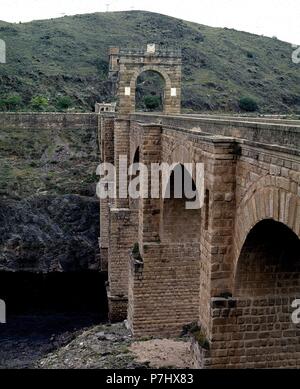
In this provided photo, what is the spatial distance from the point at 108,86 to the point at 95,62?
8.63 meters

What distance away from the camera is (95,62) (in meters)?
78.6

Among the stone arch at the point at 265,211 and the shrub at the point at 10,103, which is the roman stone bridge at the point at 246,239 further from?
the shrub at the point at 10,103

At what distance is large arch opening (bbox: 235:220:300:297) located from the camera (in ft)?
35.4

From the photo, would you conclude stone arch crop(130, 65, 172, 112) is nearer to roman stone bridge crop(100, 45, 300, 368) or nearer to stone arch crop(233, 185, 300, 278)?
roman stone bridge crop(100, 45, 300, 368)

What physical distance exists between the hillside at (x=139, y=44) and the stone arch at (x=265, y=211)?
176ft

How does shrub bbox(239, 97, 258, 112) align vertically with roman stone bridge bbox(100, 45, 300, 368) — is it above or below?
above

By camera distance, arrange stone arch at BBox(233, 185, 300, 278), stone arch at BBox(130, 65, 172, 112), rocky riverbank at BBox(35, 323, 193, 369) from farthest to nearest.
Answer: stone arch at BBox(130, 65, 172, 112)
rocky riverbank at BBox(35, 323, 193, 369)
stone arch at BBox(233, 185, 300, 278)

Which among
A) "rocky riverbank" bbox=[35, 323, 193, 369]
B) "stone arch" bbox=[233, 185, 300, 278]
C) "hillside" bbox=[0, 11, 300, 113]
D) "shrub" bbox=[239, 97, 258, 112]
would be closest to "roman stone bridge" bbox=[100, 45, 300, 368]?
"stone arch" bbox=[233, 185, 300, 278]

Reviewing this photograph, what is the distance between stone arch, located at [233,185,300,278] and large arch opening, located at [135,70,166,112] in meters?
54.7

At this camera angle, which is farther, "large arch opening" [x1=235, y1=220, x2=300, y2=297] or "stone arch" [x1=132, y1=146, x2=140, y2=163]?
"stone arch" [x1=132, y1=146, x2=140, y2=163]

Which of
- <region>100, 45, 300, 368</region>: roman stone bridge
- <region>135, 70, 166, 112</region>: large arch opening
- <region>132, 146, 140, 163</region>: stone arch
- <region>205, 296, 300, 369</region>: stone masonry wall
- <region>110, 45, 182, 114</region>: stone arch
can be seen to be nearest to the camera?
<region>100, 45, 300, 368</region>: roman stone bridge

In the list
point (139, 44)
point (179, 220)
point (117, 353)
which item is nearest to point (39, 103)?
point (139, 44)

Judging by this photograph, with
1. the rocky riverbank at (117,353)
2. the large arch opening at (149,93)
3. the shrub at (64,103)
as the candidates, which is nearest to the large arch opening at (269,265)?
the rocky riverbank at (117,353)
